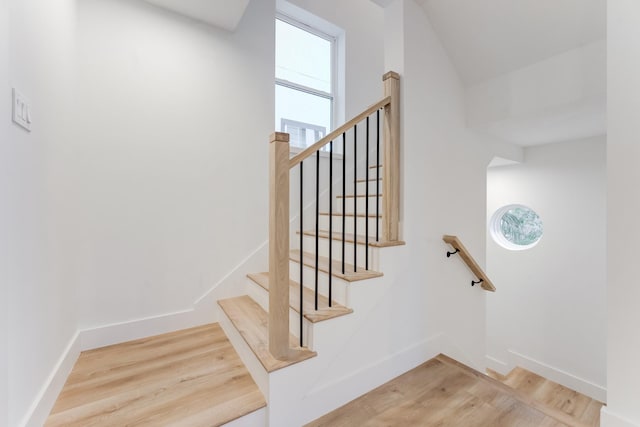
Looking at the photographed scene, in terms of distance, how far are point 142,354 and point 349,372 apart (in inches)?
52.9

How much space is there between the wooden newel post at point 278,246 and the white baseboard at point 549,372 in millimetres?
3757

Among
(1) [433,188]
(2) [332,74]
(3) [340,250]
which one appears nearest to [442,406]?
(3) [340,250]

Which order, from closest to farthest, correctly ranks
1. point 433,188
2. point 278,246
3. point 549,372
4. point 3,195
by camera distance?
point 3,195 → point 278,246 → point 433,188 → point 549,372

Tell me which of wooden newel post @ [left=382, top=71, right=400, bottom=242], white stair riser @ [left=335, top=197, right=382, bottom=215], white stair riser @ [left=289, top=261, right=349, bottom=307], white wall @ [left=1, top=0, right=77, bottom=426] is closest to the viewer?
white wall @ [left=1, top=0, right=77, bottom=426]

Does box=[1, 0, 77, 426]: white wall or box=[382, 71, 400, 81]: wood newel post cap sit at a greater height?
box=[382, 71, 400, 81]: wood newel post cap

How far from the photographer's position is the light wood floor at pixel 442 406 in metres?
1.44

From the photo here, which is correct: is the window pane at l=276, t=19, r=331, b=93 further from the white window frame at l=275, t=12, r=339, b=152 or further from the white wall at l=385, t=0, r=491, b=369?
the white wall at l=385, t=0, r=491, b=369

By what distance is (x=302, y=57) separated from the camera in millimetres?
3023

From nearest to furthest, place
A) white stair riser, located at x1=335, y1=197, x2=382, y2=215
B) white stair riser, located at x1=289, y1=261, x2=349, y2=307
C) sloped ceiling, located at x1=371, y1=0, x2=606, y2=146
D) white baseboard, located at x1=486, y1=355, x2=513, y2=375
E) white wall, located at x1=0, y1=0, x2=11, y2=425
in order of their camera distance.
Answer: white wall, located at x1=0, y1=0, x2=11, y2=425 → white stair riser, located at x1=289, y1=261, x2=349, y2=307 → sloped ceiling, located at x1=371, y1=0, x2=606, y2=146 → white stair riser, located at x1=335, y1=197, x2=382, y2=215 → white baseboard, located at x1=486, y1=355, x2=513, y2=375

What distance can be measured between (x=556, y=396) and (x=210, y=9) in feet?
16.9

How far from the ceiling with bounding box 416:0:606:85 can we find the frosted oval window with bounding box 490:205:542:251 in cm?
231

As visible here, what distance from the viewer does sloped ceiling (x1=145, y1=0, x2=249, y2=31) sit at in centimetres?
196

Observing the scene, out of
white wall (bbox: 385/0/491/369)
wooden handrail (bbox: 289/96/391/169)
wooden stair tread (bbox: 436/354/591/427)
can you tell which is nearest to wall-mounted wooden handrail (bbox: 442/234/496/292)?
white wall (bbox: 385/0/491/369)

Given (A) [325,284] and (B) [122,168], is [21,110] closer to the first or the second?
(B) [122,168]
